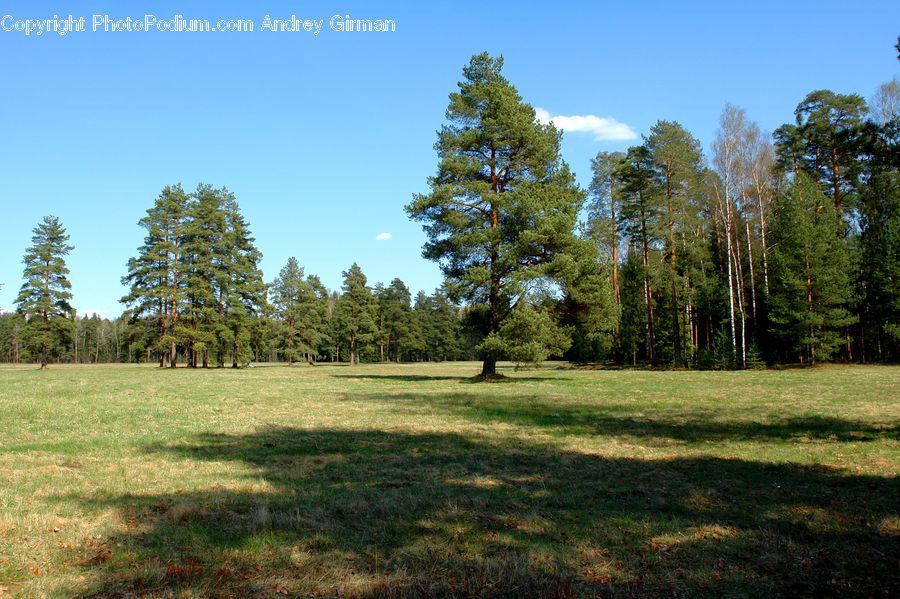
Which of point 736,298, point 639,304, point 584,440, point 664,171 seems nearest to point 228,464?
point 584,440

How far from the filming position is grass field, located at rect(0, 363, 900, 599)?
13.4ft

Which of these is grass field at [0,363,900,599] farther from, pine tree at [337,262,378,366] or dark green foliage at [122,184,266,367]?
pine tree at [337,262,378,366]

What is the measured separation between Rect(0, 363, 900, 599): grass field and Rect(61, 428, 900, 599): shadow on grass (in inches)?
1.0

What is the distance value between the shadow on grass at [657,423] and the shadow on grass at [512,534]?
3211 mm

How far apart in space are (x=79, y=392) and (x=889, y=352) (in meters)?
52.6

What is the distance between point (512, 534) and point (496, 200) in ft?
73.1

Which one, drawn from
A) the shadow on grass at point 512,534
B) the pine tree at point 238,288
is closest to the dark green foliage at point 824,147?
the shadow on grass at point 512,534

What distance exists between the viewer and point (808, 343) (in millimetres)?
Result: 34625

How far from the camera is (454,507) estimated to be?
598 cm

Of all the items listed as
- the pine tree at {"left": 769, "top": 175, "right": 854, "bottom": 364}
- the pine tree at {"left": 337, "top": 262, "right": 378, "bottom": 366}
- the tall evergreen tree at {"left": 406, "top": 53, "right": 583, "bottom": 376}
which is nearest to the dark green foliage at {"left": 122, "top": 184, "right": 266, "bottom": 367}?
the pine tree at {"left": 337, "top": 262, "right": 378, "bottom": 366}

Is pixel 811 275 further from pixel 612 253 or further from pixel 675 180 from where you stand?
pixel 612 253

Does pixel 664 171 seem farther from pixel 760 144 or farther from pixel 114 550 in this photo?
pixel 114 550

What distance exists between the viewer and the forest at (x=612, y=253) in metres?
25.7

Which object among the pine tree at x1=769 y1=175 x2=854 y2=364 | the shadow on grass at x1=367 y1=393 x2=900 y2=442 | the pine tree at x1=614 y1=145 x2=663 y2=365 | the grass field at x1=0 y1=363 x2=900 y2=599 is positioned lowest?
the shadow on grass at x1=367 y1=393 x2=900 y2=442
